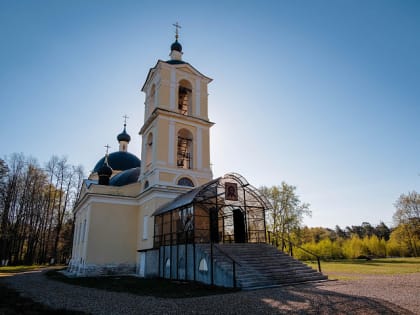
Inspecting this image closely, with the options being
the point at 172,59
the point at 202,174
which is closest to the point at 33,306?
the point at 202,174

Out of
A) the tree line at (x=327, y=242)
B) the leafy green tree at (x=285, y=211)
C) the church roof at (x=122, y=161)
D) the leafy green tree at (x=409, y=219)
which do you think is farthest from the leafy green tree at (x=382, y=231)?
the church roof at (x=122, y=161)

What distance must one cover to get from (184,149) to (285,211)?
53.8 feet

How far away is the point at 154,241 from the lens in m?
18.0

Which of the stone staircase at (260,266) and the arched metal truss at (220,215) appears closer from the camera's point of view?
the stone staircase at (260,266)

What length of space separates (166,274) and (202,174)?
743cm

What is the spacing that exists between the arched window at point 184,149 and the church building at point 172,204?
8 cm

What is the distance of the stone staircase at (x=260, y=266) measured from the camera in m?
11.0

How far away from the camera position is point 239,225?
55.3 ft

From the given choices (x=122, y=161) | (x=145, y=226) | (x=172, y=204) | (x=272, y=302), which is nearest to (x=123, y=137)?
(x=122, y=161)

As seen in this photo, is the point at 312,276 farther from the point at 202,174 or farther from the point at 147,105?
the point at 147,105

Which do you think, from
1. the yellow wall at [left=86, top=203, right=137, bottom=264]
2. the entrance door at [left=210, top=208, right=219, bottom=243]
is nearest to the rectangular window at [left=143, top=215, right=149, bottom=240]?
the yellow wall at [left=86, top=203, right=137, bottom=264]

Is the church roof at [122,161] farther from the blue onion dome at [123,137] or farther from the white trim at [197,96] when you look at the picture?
the white trim at [197,96]

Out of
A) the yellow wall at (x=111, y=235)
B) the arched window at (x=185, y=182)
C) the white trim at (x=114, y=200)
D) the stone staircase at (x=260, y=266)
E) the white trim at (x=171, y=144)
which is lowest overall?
the stone staircase at (x=260, y=266)

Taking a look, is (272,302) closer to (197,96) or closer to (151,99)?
(197,96)
